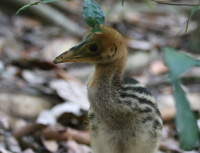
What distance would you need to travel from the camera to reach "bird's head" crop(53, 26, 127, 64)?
1.91 m

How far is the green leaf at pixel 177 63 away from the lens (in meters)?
0.97

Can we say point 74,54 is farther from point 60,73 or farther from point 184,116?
point 60,73

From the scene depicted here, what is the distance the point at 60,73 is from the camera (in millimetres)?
4070

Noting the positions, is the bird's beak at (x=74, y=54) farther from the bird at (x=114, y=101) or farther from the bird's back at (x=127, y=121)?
the bird's back at (x=127, y=121)

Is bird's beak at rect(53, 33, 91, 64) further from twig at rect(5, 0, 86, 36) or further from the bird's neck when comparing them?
twig at rect(5, 0, 86, 36)

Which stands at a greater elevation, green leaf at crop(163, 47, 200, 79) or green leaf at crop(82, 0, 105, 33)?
green leaf at crop(82, 0, 105, 33)

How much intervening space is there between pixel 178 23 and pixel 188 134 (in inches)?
253

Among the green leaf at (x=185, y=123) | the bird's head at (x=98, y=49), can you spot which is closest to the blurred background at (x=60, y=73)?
the bird's head at (x=98, y=49)

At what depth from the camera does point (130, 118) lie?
2008 mm

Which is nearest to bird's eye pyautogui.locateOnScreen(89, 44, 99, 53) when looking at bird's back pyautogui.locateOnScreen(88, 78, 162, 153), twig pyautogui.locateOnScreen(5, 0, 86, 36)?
bird's back pyautogui.locateOnScreen(88, 78, 162, 153)

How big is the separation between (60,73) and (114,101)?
7.12ft

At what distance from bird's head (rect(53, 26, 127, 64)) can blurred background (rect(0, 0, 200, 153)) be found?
1.32 feet

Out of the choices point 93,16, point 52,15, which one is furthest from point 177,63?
point 52,15

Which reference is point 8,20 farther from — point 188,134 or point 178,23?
point 188,134
